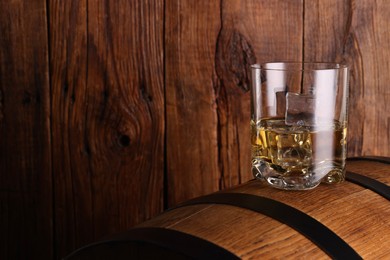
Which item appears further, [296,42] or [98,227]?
[98,227]

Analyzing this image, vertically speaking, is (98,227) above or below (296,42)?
below

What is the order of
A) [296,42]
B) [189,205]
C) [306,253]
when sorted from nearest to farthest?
1. [306,253]
2. [189,205]
3. [296,42]

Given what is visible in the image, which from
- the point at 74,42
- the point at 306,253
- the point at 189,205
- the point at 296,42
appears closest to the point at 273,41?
the point at 296,42

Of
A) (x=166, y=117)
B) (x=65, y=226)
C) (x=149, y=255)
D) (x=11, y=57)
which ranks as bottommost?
(x=65, y=226)

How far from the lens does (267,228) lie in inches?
43.6

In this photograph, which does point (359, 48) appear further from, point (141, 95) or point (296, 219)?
point (296, 219)

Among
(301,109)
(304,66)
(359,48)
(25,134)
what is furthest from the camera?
(25,134)

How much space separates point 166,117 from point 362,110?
532 mm

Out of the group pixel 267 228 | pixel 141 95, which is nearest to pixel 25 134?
pixel 141 95

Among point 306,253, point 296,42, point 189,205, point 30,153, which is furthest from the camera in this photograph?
point 30,153

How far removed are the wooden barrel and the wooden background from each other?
577 mm

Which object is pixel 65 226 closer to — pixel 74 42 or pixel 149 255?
pixel 74 42

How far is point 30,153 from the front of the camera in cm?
193

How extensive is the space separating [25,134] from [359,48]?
960 millimetres
